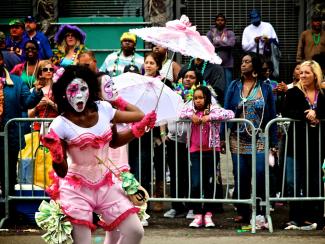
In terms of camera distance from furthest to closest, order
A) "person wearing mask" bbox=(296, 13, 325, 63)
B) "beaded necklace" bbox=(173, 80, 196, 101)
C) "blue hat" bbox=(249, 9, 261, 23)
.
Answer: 1. "blue hat" bbox=(249, 9, 261, 23)
2. "person wearing mask" bbox=(296, 13, 325, 63)
3. "beaded necklace" bbox=(173, 80, 196, 101)

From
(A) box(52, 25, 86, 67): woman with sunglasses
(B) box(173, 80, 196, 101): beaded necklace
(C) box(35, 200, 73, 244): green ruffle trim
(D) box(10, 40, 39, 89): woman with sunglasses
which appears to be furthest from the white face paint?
(D) box(10, 40, 39, 89): woman with sunglasses

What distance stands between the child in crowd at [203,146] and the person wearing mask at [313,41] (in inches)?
242

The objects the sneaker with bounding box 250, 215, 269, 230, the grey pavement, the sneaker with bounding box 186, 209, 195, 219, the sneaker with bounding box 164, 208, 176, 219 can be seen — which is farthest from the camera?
the sneaker with bounding box 164, 208, 176, 219

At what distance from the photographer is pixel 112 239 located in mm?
7535

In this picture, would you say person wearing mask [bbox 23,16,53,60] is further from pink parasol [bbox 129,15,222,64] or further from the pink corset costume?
the pink corset costume

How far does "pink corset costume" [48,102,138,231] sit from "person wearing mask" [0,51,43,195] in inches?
136

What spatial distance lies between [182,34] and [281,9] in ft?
36.0

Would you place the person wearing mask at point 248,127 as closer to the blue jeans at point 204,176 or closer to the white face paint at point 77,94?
the blue jeans at point 204,176

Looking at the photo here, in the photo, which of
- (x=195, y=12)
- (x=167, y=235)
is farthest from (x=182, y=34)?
(x=195, y=12)

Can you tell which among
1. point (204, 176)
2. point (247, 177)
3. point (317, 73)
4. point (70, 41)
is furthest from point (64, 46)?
point (317, 73)

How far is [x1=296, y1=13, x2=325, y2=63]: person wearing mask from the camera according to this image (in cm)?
1645

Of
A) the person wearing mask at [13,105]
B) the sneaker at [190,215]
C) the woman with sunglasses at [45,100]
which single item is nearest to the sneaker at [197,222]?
the sneaker at [190,215]

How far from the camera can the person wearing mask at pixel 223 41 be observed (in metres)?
17.0

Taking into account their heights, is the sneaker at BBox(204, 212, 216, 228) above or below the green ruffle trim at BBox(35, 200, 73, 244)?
below
